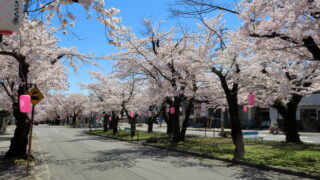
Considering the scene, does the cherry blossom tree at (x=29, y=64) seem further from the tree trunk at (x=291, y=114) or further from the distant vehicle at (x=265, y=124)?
the distant vehicle at (x=265, y=124)

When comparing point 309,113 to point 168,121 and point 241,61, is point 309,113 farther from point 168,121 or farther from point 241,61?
point 241,61

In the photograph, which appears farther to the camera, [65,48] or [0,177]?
[65,48]

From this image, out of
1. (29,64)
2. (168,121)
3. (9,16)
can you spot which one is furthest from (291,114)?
(9,16)

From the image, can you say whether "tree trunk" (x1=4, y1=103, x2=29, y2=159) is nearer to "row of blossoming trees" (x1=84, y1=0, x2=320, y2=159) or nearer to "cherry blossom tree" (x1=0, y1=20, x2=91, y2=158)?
"cherry blossom tree" (x1=0, y1=20, x2=91, y2=158)

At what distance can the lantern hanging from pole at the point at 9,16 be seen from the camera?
4.45 metres

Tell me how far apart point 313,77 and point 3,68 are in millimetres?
18588

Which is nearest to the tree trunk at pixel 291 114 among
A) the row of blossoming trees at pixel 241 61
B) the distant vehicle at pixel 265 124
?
the row of blossoming trees at pixel 241 61

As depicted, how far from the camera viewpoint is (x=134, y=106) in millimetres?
37281

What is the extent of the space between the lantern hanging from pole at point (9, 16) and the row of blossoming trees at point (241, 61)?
6.76 m

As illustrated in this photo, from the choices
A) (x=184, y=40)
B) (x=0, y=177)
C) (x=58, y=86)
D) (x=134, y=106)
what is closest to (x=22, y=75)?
(x=58, y=86)

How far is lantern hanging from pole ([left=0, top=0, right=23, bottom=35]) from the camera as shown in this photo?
4.45m

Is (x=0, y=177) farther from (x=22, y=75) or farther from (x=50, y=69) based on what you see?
(x=50, y=69)

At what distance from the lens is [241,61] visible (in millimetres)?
15180

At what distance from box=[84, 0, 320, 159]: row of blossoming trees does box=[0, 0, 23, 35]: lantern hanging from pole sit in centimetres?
676
